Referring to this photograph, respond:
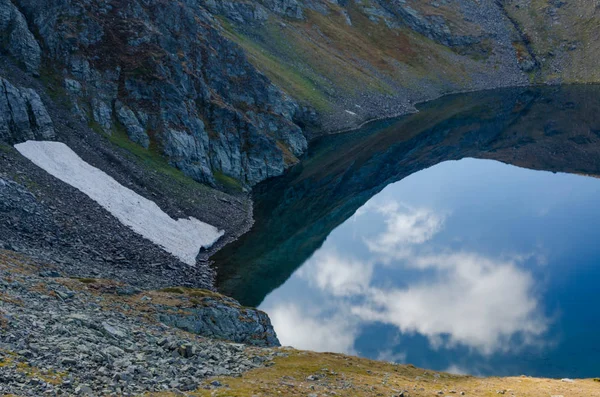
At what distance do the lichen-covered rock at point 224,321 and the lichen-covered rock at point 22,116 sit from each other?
35164mm

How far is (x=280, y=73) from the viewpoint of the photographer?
13900 cm

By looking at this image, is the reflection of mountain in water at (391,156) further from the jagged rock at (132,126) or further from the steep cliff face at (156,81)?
the jagged rock at (132,126)

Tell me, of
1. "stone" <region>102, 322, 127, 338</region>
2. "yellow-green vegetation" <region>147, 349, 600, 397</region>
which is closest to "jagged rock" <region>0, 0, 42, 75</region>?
"stone" <region>102, 322, 127, 338</region>

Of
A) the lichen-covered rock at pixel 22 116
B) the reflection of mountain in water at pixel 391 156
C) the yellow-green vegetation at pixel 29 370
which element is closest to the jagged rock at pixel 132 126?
the lichen-covered rock at pixel 22 116

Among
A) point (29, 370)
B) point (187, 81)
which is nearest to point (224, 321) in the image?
point (29, 370)

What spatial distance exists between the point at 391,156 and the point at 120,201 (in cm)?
6868

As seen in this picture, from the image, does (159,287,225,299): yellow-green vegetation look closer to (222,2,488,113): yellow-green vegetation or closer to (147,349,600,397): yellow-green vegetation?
(147,349,600,397): yellow-green vegetation

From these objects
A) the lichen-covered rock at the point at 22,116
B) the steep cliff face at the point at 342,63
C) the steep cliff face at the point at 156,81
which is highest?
the steep cliff face at the point at 342,63

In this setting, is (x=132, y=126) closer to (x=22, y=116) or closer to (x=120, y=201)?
(x=22, y=116)

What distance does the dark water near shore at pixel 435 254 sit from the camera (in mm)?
55688

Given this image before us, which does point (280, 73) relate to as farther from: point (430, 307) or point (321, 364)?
point (321, 364)

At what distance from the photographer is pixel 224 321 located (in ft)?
141

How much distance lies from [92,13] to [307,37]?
282 feet

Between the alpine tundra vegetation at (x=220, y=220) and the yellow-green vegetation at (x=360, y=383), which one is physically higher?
the alpine tundra vegetation at (x=220, y=220)
